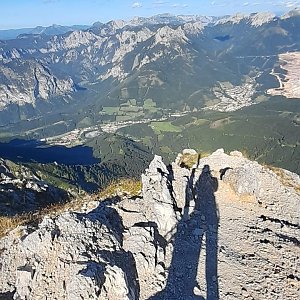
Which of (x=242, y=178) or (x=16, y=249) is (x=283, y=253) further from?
(x=16, y=249)

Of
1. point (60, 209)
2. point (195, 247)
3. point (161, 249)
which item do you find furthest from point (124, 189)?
point (161, 249)

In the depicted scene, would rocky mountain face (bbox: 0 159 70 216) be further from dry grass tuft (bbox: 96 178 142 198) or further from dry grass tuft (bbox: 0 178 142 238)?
dry grass tuft (bbox: 96 178 142 198)

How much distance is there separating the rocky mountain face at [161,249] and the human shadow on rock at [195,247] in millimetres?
60

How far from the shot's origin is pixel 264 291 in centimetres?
2147

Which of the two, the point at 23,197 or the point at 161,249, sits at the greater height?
the point at 161,249

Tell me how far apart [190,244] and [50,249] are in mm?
8729

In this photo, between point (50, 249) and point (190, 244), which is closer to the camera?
point (50, 249)

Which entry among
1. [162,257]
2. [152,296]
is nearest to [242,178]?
[162,257]

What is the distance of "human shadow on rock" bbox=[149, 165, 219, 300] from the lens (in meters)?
21.3

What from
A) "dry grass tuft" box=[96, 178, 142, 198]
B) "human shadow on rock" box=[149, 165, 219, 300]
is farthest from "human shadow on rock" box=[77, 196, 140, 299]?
"dry grass tuft" box=[96, 178, 142, 198]

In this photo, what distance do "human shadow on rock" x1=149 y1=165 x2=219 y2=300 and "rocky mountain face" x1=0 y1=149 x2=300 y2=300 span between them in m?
0.06

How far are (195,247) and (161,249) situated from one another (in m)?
2.61

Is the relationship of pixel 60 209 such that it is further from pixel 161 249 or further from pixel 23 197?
pixel 23 197

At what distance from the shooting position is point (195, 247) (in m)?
25.1
